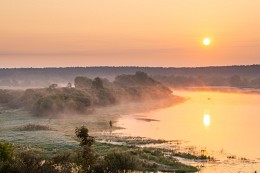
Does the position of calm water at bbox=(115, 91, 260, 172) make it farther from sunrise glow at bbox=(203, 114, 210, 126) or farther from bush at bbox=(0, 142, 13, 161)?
bush at bbox=(0, 142, 13, 161)

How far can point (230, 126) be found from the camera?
249 feet

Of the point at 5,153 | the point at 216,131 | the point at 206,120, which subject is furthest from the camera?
the point at 206,120

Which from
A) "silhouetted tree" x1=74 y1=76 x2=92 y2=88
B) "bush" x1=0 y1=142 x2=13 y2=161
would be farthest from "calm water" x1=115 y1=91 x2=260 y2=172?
"silhouetted tree" x1=74 y1=76 x2=92 y2=88

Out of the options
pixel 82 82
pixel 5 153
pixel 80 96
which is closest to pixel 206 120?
pixel 80 96

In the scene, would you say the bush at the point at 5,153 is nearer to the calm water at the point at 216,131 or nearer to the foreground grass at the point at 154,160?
the foreground grass at the point at 154,160

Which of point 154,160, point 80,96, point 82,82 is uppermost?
point 82,82

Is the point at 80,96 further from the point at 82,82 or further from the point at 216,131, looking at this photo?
the point at 82,82

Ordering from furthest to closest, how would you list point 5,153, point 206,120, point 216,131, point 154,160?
point 206,120
point 216,131
point 154,160
point 5,153

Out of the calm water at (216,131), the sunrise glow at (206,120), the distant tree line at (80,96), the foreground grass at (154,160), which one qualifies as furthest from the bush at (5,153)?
the distant tree line at (80,96)

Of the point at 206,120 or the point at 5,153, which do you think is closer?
the point at 5,153

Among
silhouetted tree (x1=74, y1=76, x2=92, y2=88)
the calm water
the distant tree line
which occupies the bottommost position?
the calm water

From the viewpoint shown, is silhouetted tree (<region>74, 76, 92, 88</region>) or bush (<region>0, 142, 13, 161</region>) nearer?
bush (<region>0, 142, 13, 161</region>)

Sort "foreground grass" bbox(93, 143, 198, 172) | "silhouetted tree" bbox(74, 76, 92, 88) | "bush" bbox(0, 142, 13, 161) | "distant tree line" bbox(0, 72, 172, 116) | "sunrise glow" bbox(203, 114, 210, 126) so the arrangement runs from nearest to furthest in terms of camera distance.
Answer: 1. "bush" bbox(0, 142, 13, 161)
2. "foreground grass" bbox(93, 143, 198, 172)
3. "sunrise glow" bbox(203, 114, 210, 126)
4. "distant tree line" bbox(0, 72, 172, 116)
5. "silhouetted tree" bbox(74, 76, 92, 88)

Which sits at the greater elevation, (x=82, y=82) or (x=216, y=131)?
(x=82, y=82)
